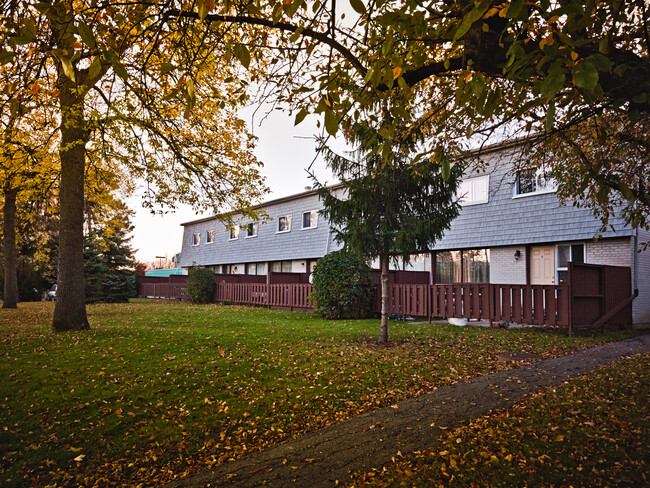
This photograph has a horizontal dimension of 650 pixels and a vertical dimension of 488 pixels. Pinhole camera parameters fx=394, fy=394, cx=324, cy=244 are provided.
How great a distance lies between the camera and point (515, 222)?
47.6ft

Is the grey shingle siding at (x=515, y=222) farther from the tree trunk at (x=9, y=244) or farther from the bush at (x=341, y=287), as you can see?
the tree trunk at (x=9, y=244)

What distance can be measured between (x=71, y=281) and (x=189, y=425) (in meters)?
7.40

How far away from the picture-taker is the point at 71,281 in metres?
9.79

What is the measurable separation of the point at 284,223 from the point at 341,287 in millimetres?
12239

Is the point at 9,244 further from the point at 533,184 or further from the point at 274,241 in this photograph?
the point at 533,184

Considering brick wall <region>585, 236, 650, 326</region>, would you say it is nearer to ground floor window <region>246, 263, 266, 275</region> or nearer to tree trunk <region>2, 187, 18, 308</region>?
ground floor window <region>246, 263, 266, 275</region>

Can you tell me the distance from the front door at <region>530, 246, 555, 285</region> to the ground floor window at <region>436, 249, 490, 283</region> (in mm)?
1704

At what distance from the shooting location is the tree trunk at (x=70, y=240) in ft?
31.7

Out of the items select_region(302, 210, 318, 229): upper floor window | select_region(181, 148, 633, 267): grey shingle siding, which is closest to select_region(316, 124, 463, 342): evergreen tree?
select_region(181, 148, 633, 267): grey shingle siding

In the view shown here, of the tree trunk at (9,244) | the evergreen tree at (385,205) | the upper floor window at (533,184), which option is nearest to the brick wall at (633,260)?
the upper floor window at (533,184)

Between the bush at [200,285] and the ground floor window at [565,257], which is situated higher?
the ground floor window at [565,257]

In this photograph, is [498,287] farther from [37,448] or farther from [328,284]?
[37,448]

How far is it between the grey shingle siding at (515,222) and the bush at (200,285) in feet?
46.7

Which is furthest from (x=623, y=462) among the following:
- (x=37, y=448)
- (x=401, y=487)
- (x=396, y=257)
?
(x=396, y=257)
